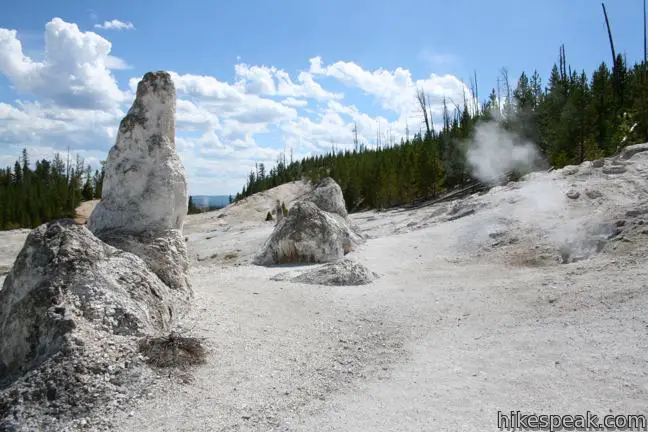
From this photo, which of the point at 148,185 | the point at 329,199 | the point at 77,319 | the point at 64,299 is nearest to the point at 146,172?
the point at 148,185

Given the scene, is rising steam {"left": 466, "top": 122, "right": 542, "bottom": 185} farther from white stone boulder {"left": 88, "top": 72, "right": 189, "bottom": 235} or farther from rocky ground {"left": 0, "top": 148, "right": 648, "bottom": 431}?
white stone boulder {"left": 88, "top": 72, "right": 189, "bottom": 235}

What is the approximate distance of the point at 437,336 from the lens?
309 inches

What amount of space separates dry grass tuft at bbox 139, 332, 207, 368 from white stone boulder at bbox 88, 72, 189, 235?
10.8ft

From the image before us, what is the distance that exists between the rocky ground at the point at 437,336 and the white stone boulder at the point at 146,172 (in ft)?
5.72

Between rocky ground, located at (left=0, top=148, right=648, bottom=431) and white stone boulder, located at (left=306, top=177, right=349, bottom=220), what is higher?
white stone boulder, located at (left=306, top=177, right=349, bottom=220)

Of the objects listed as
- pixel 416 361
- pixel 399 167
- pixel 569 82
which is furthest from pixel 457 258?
pixel 569 82

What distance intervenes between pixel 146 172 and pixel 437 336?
576 centimetres

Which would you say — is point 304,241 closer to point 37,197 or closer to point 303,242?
point 303,242

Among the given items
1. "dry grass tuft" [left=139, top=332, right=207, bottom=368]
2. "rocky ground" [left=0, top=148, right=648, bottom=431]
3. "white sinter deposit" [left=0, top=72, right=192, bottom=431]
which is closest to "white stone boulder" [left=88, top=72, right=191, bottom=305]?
"white sinter deposit" [left=0, top=72, right=192, bottom=431]

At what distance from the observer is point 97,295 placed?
6.07 m

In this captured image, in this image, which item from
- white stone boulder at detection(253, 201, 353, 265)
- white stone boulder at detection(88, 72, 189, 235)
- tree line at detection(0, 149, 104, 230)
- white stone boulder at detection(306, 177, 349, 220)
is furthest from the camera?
tree line at detection(0, 149, 104, 230)

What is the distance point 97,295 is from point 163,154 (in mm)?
4000

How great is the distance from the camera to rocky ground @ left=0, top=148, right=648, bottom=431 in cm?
522

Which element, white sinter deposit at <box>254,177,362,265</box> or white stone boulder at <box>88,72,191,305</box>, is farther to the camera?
white sinter deposit at <box>254,177,362,265</box>
